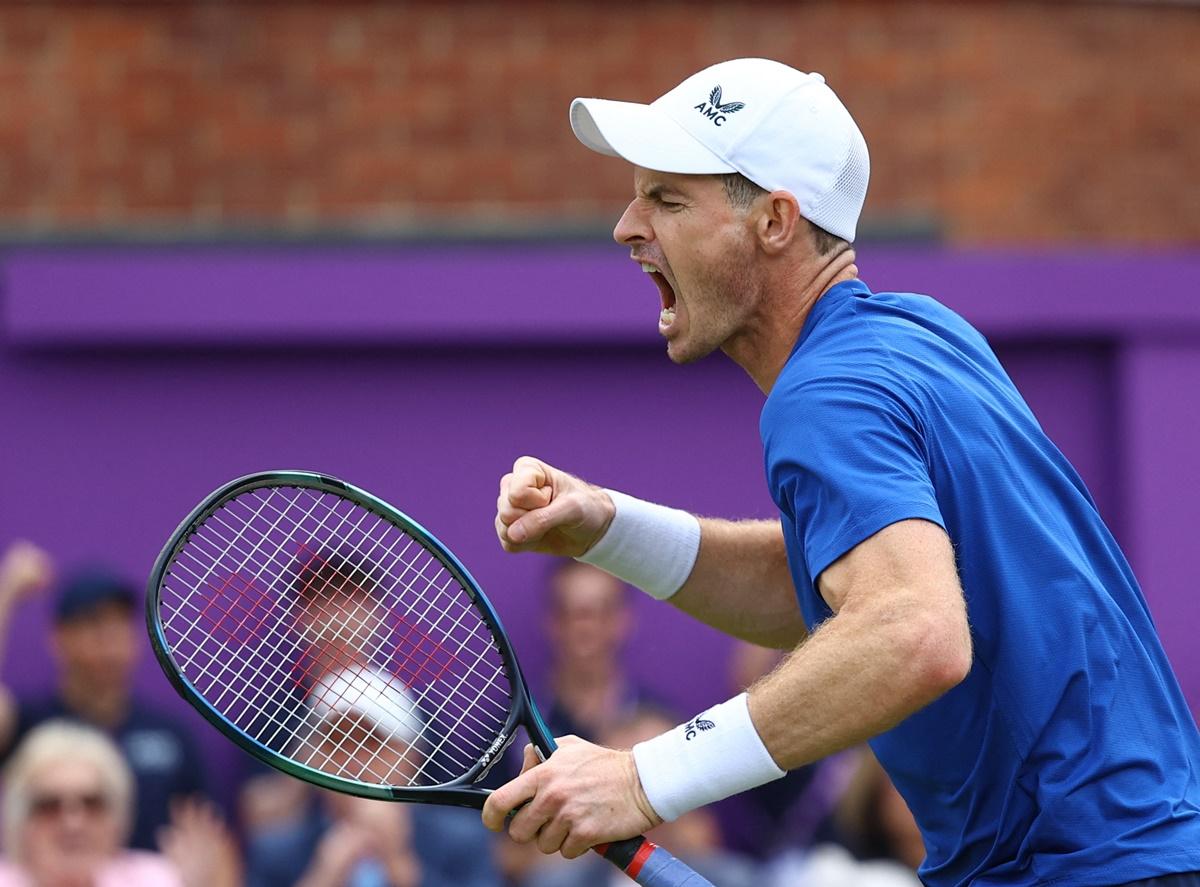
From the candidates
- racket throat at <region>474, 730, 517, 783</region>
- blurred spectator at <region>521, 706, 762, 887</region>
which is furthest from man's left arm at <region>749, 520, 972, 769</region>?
blurred spectator at <region>521, 706, 762, 887</region>

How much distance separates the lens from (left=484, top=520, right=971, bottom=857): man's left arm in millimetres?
2768

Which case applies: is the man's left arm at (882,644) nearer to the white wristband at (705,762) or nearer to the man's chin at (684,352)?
the white wristband at (705,762)

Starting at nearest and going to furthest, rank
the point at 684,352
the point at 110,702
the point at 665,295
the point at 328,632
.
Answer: the point at 684,352, the point at 665,295, the point at 328,632, the point at 110,702

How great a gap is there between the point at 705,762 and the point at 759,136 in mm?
1055

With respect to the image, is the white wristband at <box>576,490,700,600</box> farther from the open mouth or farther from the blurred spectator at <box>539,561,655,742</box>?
the blurred spectator at <box>539,561,655,742</box>

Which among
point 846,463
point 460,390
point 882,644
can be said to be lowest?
point 460,390

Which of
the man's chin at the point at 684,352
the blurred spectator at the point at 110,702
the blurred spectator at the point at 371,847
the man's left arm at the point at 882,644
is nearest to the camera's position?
the man's left arm at the point at 882,644

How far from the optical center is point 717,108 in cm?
333

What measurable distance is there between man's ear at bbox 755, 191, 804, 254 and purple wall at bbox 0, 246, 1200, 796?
412cm

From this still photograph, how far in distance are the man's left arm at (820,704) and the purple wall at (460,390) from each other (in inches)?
179

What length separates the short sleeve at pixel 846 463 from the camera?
9.27 feet

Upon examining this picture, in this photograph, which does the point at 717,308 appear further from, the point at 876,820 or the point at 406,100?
the point at 406,100

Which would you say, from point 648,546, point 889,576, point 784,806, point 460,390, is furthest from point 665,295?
point 460,390

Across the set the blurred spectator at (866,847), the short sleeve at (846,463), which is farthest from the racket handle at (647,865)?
the blurred spectator at (866,847)
